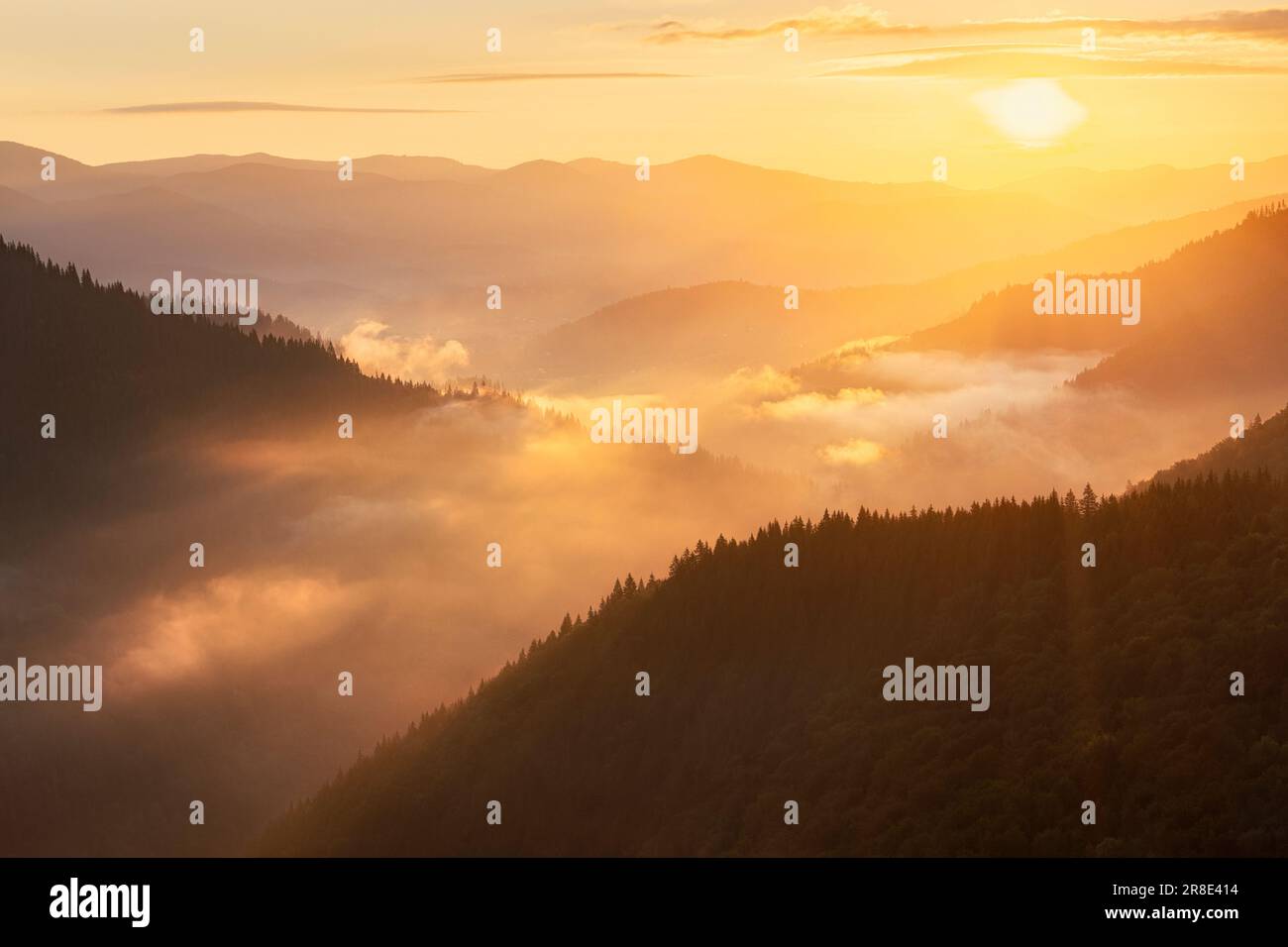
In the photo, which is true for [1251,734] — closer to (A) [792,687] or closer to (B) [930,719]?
(B) [930,719]

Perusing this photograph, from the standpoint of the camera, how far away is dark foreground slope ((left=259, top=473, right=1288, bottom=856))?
12912 cm

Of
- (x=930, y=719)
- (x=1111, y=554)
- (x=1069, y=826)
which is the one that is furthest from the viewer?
(x=1111, y=554)

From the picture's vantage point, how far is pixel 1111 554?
166875 mm

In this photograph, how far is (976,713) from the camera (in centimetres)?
14938

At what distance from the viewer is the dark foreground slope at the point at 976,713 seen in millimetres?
129125

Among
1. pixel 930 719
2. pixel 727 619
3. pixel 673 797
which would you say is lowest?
pixel 673 797
